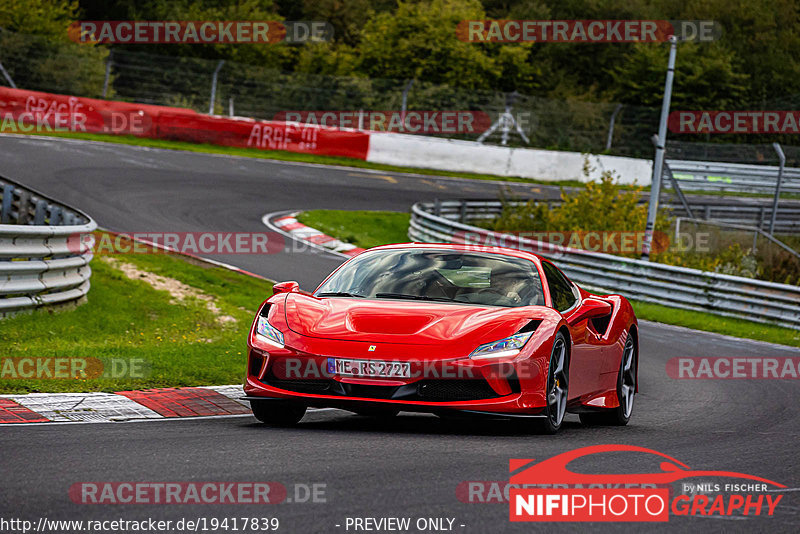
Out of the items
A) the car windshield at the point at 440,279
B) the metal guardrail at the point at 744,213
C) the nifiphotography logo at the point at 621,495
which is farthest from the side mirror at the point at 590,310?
the metal guardrail at the point at 744,213

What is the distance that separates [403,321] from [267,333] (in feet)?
3.05

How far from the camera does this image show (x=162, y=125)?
1364 inches

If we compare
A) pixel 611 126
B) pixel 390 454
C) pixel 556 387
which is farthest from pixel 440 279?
pixel 611 126

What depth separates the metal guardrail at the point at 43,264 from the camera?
1101 centimetres

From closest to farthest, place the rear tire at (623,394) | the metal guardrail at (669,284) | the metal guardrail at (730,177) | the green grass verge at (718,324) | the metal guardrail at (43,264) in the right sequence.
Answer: the rear tire at (623,394) → the metal guardrail at (43,264) → the green grass verge at (718,324) → the metal guardrail at (669,284) → the metal guardrail at (730,177)

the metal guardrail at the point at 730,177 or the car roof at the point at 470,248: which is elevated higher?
the car roof at the point at 470,248

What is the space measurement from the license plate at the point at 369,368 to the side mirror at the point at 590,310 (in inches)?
61.6

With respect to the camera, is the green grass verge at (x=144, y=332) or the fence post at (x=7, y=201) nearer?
the green grass verge at (x=144, y=332)

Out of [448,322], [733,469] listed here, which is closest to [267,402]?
[448,322]

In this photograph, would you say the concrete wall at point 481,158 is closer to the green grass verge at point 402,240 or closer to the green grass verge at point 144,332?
the green grass verge at point 402,240

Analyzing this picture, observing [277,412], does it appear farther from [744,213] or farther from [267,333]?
[744,213]

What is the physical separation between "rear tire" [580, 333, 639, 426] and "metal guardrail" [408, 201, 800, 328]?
11895 mm

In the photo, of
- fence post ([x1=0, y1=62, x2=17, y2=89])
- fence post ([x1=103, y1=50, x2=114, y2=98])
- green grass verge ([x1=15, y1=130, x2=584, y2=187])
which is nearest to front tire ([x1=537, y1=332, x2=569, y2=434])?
green grass verge ([x1=15, y1=130, x2=584, y2=187])

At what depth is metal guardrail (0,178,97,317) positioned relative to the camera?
36.1 feet
